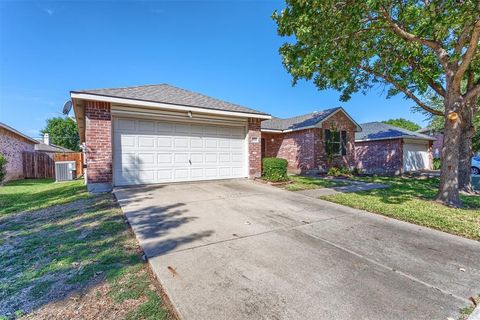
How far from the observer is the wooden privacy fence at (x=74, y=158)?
13742 millimetres

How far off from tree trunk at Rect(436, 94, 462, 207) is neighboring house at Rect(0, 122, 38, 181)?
69.7 ft

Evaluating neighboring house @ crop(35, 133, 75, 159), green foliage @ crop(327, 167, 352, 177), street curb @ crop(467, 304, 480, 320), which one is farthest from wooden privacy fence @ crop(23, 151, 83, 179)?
street curb @ crop(467, 304, 480, 320)

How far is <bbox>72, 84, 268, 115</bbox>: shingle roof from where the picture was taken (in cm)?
748

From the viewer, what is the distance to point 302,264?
2.78 m

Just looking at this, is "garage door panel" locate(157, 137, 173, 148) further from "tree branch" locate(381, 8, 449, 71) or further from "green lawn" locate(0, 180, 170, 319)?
"tree branch" locate(381, 8, 449, 71)

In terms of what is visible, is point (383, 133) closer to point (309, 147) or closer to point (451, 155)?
point (309, 147)

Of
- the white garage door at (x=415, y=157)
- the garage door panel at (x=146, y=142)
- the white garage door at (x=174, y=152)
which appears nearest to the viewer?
the white garage door at (x=174, y=152)

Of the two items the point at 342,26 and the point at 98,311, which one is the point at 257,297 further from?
the point at 342,26

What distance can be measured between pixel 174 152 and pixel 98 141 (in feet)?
8.18

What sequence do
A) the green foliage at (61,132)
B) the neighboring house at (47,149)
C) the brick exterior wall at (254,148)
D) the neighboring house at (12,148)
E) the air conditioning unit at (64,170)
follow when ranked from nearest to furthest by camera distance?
the brick exterior wall at (254,148) → the air conditioning unit at (64,170) → the neighboring house at (12,148) → the neighboring house at (47,149) → the green foliage at (61,132)

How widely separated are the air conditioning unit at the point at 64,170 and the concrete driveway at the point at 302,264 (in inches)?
A: 476

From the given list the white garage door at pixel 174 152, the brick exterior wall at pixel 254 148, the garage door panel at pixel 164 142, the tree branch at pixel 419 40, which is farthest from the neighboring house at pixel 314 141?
the garage door panel at pixel 164 142

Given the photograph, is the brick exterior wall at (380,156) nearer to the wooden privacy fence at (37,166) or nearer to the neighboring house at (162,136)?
the neighboring house at (162,136)

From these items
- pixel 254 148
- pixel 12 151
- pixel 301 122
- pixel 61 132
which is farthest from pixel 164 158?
pixel 61 132
